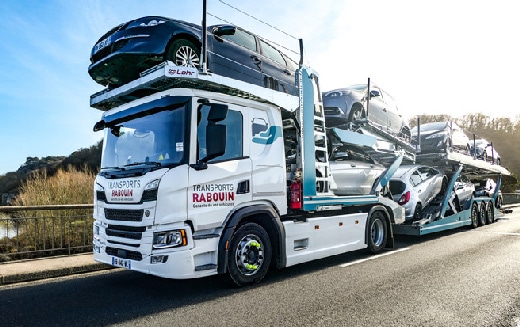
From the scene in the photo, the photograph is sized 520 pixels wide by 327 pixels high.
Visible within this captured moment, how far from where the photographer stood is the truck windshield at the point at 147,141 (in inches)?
186

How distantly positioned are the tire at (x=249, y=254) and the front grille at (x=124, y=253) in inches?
44.4

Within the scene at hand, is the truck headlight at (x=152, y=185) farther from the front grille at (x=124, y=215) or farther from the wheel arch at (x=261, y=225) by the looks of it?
the wheel arch at (x=261, y=225)

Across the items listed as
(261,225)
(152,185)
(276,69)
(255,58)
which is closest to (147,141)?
(152,185)

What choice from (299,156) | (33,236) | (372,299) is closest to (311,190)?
(299,156)

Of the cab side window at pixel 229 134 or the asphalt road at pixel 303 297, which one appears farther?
the cab side window at pixel 229 134

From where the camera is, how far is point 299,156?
6164 mm

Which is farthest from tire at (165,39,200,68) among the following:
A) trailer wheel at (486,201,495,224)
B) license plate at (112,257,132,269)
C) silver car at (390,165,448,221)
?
trailer wheel at (486,201,495,224)

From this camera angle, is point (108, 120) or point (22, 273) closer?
point (108, 120)

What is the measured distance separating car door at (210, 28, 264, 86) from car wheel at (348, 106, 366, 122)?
2.50 meters

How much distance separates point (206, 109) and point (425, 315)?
3.40 metres

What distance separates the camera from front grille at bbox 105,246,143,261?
15.3 ft

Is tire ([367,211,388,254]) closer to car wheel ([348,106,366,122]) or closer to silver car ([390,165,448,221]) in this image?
silver car ([390,165,448,221])

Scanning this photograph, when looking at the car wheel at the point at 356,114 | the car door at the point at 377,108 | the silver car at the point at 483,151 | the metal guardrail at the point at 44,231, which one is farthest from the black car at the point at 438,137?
the metal guardrail at the point at 44,231

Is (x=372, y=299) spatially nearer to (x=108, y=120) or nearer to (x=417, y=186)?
(x=108, y=120)
